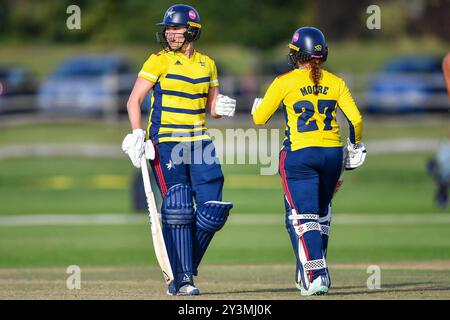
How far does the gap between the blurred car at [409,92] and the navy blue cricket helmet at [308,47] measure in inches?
1067

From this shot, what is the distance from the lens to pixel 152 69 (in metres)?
10.4

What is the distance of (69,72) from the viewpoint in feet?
129

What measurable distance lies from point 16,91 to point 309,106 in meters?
32.0

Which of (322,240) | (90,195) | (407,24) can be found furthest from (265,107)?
(407,24)

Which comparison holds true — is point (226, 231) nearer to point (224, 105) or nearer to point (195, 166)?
point (224, 105)

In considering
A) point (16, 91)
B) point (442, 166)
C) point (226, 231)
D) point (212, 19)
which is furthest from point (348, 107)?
point (16, 91)

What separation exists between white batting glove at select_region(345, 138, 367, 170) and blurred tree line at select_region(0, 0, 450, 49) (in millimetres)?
25255

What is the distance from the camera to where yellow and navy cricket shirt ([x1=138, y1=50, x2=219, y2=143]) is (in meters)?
10.4

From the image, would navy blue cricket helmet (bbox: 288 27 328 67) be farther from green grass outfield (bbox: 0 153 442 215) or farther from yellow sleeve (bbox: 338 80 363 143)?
green grass outfield (bbox: 0 153 442 215)

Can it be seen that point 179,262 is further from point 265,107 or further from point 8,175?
point 8,175

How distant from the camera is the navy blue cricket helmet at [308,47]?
10289mm

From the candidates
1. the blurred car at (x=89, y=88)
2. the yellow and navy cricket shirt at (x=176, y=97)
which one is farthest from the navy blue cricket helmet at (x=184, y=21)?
the blurred car at (x=89, y=88)

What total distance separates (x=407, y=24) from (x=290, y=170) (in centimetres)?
4027

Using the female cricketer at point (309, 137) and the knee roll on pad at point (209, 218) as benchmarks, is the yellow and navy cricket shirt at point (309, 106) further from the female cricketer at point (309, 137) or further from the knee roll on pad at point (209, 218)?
the knee roll on pad at point (209, 218)
